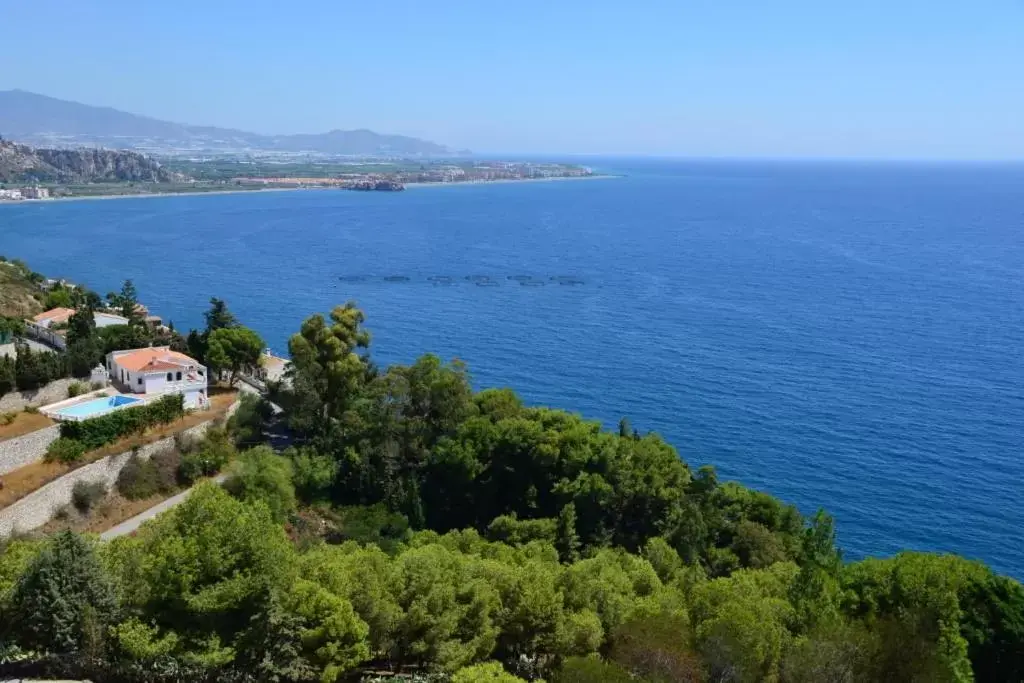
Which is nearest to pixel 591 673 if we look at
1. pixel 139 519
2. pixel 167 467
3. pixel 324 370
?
pixel 139 519

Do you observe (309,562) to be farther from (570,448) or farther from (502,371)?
(502,371)

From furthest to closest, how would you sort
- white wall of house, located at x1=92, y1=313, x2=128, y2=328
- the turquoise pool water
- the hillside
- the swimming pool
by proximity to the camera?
the hillside
white wall of house, located at x1=92, y1=313, x2=128, y2=328
the turquoise pool water
the swimming pool

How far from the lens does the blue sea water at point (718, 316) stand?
1513 inches

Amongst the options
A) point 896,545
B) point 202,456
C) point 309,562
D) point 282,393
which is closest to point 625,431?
point 896,545

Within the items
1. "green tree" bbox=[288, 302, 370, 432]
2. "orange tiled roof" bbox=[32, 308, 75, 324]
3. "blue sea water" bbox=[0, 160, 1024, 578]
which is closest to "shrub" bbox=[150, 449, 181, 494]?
"green tree" bbox=[288, 302, 370, 432]

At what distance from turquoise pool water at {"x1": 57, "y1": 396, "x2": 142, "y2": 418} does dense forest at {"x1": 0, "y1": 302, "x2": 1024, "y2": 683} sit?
4129mm

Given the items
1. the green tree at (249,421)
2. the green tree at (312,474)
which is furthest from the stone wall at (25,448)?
the green tree at (312,474)

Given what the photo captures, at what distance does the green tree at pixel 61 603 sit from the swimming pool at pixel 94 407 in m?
13.7

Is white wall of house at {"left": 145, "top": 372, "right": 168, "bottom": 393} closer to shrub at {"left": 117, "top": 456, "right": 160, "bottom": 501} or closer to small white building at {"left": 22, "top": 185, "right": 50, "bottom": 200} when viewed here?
shrub at {"left": 117, "top": 456, "right": 160, "bottom": 501}

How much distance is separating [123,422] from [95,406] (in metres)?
1.86

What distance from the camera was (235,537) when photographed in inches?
653

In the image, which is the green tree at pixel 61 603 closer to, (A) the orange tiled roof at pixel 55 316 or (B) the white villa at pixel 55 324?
(B) the white villa at pixel 55 324

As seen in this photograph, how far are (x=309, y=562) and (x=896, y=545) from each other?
941 inches

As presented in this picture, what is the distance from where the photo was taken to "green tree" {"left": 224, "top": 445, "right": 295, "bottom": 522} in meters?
26.2
